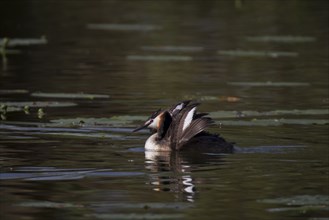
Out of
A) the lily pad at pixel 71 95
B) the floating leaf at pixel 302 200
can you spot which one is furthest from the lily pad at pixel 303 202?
the lily pad at pixel 71 95

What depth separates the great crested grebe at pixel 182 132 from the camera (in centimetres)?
1422

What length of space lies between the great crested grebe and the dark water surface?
0.17 metres

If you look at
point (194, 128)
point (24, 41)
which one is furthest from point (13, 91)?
point (24, 41)

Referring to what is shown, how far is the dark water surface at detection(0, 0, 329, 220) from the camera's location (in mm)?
11219

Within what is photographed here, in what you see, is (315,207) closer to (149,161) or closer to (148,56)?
(149,161)

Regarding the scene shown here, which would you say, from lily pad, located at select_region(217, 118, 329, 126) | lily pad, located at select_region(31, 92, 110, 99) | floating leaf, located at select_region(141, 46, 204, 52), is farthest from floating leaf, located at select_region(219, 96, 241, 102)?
floating leaf, located at select_region(141, 46, 204, 52)

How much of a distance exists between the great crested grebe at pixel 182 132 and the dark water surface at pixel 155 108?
174 millimetres

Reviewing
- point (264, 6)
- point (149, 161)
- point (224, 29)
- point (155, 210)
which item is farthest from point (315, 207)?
point (264, 6)

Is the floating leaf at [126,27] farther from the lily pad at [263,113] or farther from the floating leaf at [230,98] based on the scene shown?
the lily pad at [263,113]

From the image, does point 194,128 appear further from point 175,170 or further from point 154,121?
point 175,170

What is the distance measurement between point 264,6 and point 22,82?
1781cm

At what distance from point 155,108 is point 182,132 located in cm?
361

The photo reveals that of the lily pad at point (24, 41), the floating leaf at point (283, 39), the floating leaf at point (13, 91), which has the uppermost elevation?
the lily pad at point (24, 41)

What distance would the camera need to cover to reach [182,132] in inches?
571
